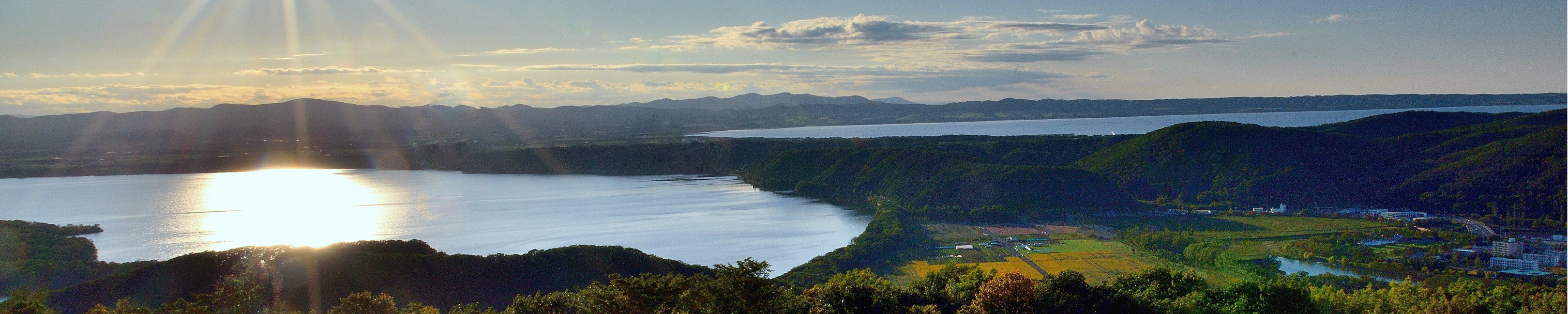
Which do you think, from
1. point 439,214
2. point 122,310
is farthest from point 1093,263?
point 439,214

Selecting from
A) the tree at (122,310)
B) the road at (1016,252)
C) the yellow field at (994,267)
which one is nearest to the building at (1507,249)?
the road at (1016,252)

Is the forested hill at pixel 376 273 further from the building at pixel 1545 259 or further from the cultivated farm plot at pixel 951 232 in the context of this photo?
the building at pixel 1545 259

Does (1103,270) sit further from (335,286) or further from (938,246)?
(335,286)

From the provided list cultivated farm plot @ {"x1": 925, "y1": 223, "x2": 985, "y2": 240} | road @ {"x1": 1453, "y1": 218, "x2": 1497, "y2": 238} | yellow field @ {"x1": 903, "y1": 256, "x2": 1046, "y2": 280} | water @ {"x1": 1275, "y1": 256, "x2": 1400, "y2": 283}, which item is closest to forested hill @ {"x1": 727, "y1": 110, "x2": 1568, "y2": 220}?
cultivated farm plot @ {"x1": 925, "y1": 223, "x2": 985, "y2": 240}

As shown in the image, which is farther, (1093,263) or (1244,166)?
(1244,166)

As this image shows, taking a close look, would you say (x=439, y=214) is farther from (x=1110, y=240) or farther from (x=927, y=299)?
(x=927, y=299)
